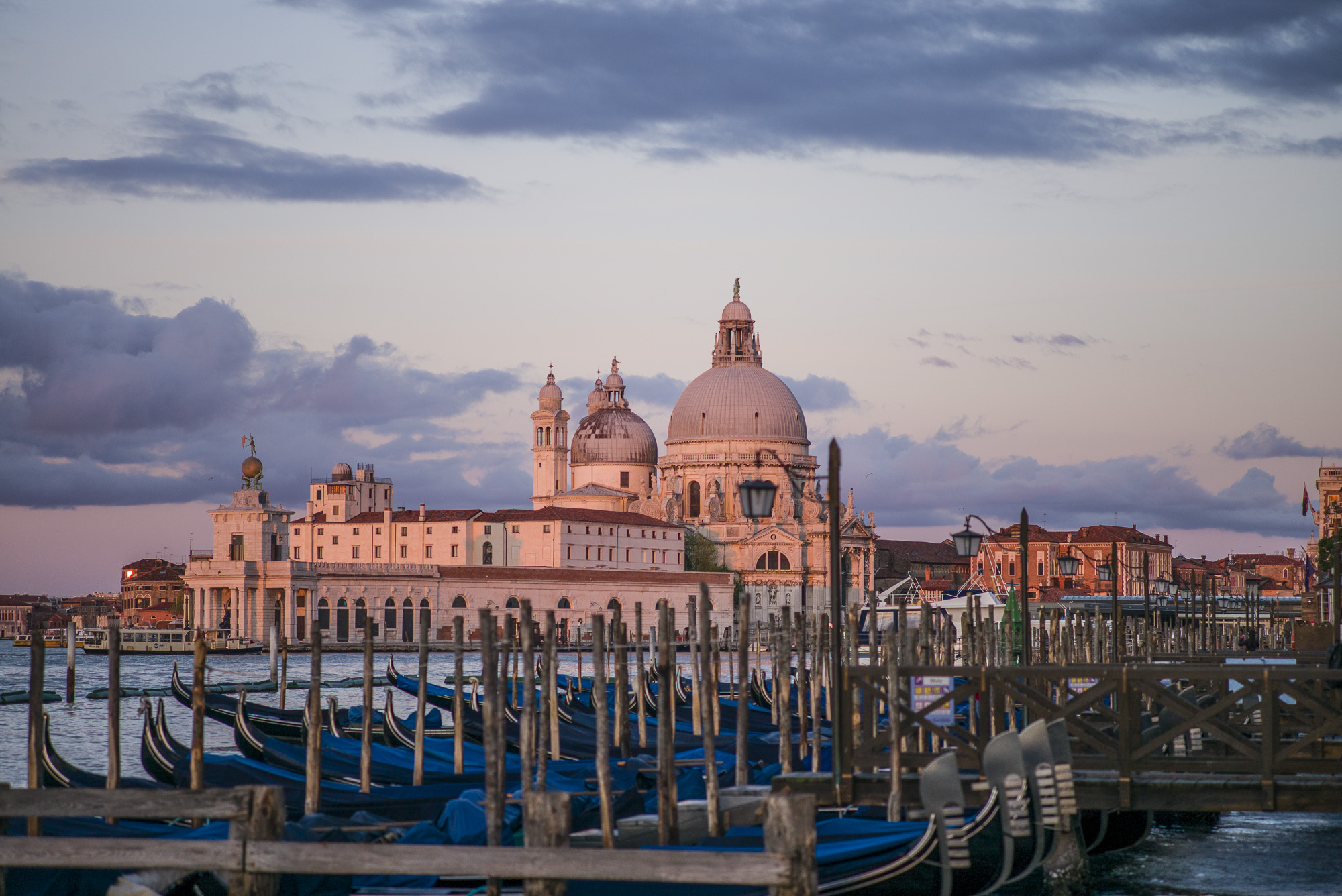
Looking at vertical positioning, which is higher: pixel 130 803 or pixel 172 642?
pixel 130 803

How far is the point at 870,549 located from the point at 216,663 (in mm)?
38387

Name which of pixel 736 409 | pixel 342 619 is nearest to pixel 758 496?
pixel 342 619

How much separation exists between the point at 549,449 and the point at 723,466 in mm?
10649

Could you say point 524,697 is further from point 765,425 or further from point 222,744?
point 765,425

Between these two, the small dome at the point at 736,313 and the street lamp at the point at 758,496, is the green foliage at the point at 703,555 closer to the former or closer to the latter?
the small dome at the point at 736,313

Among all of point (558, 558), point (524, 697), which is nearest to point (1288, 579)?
point (558, 558)

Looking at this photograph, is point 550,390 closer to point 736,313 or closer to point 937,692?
point 736,313

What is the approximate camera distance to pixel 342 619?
78.4 metres

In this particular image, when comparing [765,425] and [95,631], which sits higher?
[765,425]

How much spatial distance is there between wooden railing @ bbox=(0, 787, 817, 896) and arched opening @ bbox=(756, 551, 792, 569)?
84737mm

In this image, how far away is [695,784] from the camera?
14016 mm

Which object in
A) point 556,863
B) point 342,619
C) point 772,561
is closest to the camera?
point 556,863

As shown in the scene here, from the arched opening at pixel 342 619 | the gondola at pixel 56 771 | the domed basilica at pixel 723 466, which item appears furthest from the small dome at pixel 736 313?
the gondola at pixel 56 771

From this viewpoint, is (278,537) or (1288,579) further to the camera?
(1288,579)
